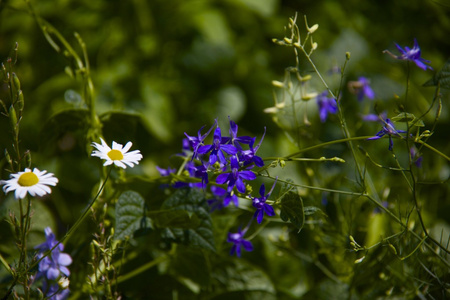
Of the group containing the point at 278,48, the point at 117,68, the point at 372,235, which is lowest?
the point at 372,235

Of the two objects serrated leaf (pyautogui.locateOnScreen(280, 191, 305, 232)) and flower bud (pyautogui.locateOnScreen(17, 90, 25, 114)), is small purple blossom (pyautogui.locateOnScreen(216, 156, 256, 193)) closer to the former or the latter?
serrated leaf (pyautogui.locateOnScreen(280, 191, 305, 232))

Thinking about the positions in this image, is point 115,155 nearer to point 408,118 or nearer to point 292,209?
point 292,209

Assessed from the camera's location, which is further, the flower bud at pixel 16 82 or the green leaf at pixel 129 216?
the green leaf at pixel 129 216

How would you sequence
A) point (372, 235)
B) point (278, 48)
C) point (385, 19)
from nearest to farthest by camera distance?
point (372, 235)
point (278, 48)
point (385, 19)

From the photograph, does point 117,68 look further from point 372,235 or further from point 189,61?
point 372,235

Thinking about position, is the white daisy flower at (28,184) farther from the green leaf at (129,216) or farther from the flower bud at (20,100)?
the green leaf at (129,216)

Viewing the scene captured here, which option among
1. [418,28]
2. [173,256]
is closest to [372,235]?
[173,256]

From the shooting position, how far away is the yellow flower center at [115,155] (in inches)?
26.4

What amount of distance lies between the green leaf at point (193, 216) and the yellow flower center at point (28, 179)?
10.8 inches

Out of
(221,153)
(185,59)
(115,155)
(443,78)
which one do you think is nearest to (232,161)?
(221,153)

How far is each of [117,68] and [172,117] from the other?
0.85ft

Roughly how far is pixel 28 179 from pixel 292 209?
0.37m

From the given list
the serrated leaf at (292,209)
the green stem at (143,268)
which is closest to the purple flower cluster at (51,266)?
the green stem at (143,268)

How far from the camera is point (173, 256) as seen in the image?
3.15 ft
